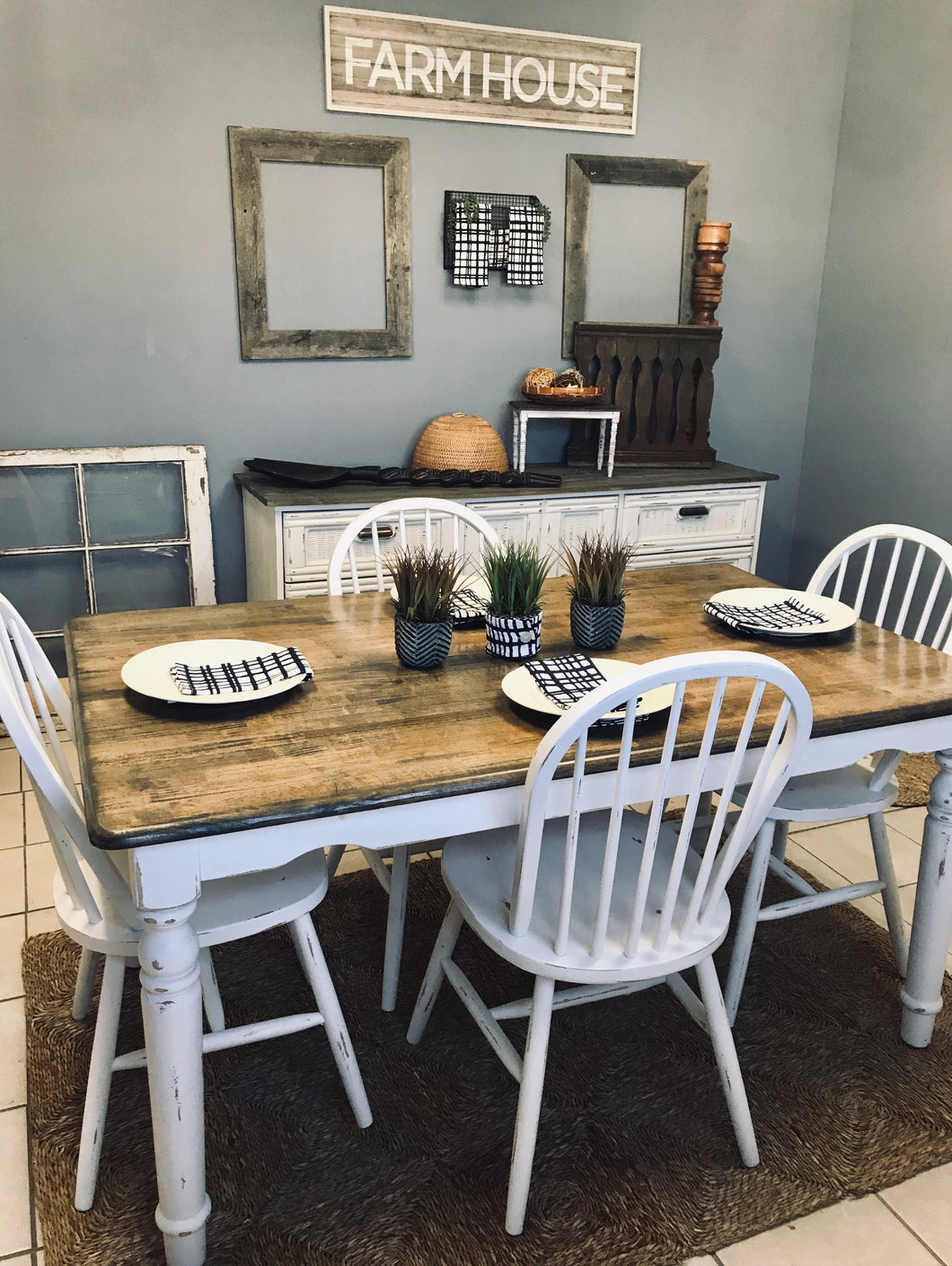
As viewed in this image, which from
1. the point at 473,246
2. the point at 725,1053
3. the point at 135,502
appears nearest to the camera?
the point at 725,1053

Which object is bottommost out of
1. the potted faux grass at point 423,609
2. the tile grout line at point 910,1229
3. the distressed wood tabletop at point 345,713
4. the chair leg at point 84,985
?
the tile grout line at point 910,1229

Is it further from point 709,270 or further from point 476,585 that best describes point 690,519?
point 476,585

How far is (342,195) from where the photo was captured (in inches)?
130

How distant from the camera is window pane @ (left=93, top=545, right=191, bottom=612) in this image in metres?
3.34

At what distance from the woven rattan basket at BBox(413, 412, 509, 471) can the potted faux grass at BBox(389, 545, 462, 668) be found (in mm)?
1705

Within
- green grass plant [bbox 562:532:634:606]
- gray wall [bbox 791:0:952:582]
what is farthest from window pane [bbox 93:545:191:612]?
gray wall [bbox 791:0:952:582]

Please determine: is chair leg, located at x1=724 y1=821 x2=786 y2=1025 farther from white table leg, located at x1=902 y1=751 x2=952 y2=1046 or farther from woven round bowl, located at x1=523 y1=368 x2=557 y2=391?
woven round bowl, located at x1=523 y1=368 x2=557 y2=391

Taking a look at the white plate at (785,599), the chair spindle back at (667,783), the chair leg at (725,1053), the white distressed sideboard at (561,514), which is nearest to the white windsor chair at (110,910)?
the chair spindle back at (667,783)

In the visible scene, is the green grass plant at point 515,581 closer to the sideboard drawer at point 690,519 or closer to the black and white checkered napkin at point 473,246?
the sideboard drawer at point 690,519

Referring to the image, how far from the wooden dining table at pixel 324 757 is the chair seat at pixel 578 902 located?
178mm

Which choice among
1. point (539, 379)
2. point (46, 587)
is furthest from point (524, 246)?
point (46, 587)

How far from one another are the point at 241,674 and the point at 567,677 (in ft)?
1.76

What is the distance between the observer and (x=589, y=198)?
3596 millimetres

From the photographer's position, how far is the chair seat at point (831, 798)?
1.85 metres
